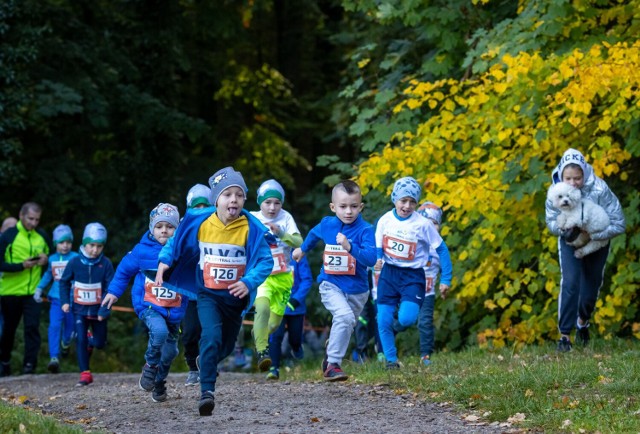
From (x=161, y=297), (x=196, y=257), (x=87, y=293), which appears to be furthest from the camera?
(x=87, y=293)

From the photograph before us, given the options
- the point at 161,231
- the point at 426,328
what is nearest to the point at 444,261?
the point at 426,328

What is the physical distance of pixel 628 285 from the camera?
48.0 ft

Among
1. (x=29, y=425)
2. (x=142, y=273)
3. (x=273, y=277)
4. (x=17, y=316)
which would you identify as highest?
(x=142, y=273)

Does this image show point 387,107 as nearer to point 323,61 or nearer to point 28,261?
point 28,261

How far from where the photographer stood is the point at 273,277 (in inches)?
496

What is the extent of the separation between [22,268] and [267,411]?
8.33 metres

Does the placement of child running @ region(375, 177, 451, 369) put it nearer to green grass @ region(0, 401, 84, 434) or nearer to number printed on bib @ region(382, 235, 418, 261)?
number printed on bib @ region(382, 235, 418, 261)

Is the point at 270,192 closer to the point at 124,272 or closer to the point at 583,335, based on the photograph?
the point at 124,272

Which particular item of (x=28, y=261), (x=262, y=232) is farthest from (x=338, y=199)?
(x=28, y=261)

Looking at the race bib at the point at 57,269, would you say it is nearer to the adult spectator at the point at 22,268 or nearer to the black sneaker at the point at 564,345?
the adult spectator at the point at 22,268

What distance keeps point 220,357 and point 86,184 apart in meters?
16.6

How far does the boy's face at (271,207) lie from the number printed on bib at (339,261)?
1.00 m

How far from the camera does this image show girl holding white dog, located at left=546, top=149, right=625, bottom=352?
12.2 metres

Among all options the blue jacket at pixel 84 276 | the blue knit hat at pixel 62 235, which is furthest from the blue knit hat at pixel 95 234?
the blue knit hat at pixel 62 235
